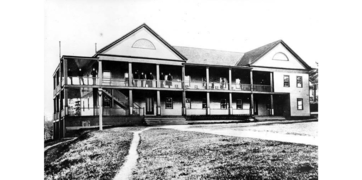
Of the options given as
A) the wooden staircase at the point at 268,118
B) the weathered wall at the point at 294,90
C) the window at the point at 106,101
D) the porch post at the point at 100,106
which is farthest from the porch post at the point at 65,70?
the weathered wall at the point at 294,90

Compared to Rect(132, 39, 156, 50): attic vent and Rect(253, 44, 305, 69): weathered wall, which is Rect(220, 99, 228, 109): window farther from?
Rect(132, 39, 156, 50): attic vent

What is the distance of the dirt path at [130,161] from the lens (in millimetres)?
6691

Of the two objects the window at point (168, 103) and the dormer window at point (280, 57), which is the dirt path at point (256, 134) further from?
the dormer window at point (280, 57)

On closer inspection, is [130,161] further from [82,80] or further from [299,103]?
[299,103]

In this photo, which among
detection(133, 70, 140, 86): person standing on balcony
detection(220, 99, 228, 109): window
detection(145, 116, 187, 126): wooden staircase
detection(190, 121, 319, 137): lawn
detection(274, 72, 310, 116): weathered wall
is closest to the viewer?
detection(145, 116, 187, 126): wooden staircase

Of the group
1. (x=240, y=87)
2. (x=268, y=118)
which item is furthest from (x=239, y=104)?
(x=268, y=118)

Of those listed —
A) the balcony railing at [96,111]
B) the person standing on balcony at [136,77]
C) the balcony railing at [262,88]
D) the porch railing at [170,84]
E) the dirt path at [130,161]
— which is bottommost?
the dirt path at [130,161]

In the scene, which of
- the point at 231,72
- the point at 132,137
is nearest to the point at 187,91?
the point at 231,72

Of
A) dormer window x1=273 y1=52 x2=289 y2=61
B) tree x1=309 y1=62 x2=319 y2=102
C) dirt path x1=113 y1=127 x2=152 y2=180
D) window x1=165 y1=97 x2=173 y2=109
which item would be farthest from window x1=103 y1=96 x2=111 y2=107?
tree x1=309 y1=62 x2=319 y2=102

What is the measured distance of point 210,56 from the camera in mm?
8172

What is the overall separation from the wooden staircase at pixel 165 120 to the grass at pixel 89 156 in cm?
62

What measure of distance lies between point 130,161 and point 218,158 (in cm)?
213

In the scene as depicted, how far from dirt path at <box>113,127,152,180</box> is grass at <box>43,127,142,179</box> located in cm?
11

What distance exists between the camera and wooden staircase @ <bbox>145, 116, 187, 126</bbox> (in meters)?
7.93
